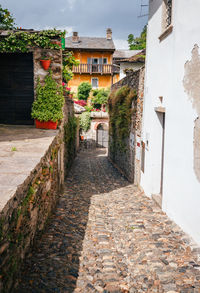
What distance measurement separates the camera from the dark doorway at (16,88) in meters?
7.14

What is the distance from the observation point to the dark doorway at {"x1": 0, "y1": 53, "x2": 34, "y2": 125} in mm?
7137

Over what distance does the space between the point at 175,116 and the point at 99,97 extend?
2393 cm

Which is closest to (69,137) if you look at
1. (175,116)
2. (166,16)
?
(166,16)

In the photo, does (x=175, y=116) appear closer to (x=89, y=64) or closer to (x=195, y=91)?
(x=195, y=91)

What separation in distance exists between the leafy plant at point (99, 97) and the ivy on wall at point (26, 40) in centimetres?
2153

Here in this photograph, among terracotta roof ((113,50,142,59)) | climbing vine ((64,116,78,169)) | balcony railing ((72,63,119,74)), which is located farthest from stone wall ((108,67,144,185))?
terracotta roof ((113,50,142,59))

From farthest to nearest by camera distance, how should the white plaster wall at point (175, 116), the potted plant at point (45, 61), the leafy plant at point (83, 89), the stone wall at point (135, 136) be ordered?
1. the leafy plant at point (83, 89)
2. the stone wall at point (135, 136)
3. the potted plant at point (45, 61)
4. the white plaster wall at point (175, 116)

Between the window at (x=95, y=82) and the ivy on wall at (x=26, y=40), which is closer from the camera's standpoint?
the ivy on wall at (x=26, y=40)

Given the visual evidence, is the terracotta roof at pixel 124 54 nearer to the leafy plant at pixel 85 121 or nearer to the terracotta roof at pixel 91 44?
the terracotta roof at pixel 91 44

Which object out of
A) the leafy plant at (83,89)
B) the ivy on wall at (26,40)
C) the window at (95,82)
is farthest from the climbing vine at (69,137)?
the window at (95,82)

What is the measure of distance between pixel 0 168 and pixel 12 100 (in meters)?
4.53

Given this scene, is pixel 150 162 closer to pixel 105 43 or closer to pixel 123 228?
pixel 123 228

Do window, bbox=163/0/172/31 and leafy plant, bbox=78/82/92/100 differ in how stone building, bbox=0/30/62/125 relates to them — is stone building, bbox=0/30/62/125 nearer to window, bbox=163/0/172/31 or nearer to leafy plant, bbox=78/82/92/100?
window, bbox=163/0/172/31

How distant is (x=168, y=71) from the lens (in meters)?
5.65
